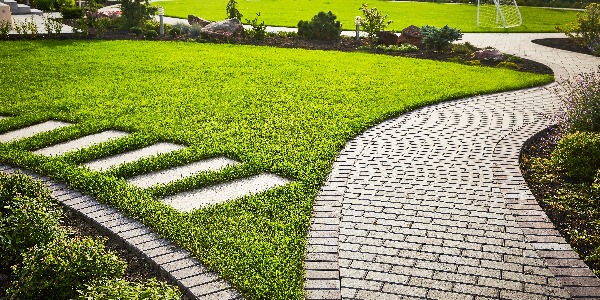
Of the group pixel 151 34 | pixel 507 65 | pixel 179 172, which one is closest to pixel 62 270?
pixel 179 172

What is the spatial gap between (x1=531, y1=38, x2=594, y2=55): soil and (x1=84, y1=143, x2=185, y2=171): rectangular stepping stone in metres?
13.5

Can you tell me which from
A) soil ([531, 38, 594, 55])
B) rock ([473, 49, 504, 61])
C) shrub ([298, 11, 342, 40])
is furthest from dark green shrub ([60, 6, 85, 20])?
soil ([531, 38, 594, 55])

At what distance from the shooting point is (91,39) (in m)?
17.4

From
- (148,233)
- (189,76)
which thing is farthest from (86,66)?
(148,233)

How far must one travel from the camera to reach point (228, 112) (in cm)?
913

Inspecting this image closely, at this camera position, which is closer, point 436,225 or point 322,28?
point 436,225

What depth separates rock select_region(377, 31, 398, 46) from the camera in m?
17.2

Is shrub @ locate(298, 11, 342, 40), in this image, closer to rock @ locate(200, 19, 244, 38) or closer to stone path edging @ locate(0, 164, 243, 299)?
rock @ locate(200, 19, 244, 38)

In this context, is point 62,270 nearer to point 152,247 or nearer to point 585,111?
point 152,247

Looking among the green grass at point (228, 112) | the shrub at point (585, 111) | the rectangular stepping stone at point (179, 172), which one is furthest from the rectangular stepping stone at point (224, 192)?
the shrub at point (585, 111)

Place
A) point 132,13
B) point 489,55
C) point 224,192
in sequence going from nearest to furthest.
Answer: point 224,192 < point 489,55 < point 132,13

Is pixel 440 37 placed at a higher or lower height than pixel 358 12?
lower

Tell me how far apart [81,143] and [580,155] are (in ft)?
20.4

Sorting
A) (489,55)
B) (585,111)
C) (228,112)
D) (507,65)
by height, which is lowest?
(228,112)
